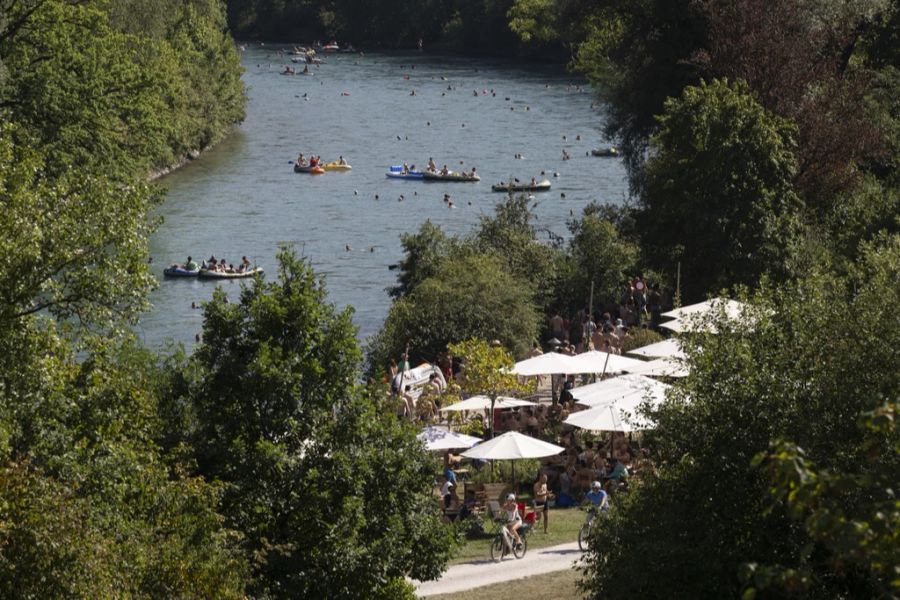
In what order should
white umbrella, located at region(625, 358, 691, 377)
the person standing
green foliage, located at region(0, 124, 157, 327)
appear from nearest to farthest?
green foliage, located at region(0, 124, 157, 327) < the person standing < white umbrella, located at region(625, 358, 691, 377)

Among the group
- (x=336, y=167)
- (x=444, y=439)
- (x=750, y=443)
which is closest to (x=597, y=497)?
(x=444, y=439)

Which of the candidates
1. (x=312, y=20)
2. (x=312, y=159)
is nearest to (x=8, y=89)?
(x=312, y=159)

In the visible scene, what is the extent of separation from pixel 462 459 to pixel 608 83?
24582mm

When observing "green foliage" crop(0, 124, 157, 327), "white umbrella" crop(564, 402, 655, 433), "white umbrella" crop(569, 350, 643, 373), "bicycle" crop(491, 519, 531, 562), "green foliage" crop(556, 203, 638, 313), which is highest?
"green foliage" crop(0, 124, 157, 327)

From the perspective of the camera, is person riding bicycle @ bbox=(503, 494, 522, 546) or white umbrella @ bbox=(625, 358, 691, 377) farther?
white umbrella @ bbox=(625, 358, 691, 377)

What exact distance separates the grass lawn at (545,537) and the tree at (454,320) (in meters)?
10.6

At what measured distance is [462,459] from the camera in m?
25.1

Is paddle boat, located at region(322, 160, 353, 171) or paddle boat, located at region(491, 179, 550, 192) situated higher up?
paddle boat, located at region(491, 179, 550, 192)

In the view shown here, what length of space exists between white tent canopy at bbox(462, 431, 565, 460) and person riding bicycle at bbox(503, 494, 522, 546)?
58.2 inches

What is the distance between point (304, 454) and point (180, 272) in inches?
1306

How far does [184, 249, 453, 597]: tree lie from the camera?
15.4 meters

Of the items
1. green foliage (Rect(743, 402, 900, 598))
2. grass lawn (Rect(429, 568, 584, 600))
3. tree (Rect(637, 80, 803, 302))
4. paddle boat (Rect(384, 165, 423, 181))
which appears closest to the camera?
green foliage (Rect(743, 402, 900, 598))

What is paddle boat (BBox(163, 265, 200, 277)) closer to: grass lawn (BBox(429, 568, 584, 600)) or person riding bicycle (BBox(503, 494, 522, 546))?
person riding bicycle (BBox(503, 494, 522, 546))

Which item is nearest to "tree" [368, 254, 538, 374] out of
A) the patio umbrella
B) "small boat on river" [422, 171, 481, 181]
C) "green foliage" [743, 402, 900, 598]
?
the patio umbrella
